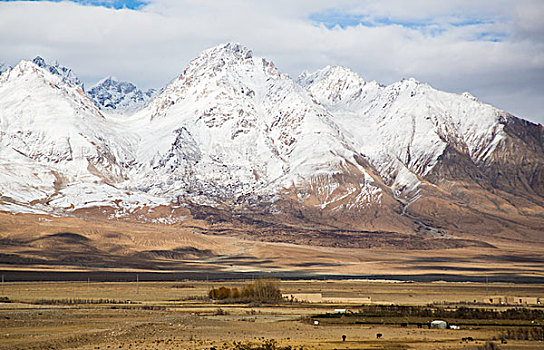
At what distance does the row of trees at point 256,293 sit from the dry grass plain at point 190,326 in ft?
8.98

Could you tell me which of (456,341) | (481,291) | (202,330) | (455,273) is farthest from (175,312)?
(455,273)

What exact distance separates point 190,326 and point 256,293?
31.5 m

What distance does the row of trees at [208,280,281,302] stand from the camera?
305 feet

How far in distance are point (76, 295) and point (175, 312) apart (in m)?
30.0

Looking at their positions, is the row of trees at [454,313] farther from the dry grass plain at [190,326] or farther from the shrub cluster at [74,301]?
the shrub cluster at [74,301]

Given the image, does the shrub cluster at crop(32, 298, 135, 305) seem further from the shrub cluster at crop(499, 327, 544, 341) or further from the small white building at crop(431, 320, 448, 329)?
the shrub cluster at crop(499, 327, 544, 341)

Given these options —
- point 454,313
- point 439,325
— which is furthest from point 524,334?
point 454,313

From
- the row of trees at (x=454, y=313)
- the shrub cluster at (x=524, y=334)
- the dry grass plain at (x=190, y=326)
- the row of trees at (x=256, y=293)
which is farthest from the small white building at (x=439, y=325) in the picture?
the row of trees at (x=256, y=293)

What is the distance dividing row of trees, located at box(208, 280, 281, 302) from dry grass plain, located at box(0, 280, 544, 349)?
2738 millimetres

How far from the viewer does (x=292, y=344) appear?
51.3 m

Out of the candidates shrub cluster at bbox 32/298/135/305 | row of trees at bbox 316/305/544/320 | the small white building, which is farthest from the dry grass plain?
row of trees at bbox 316/305/544/320

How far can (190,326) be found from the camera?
6284cm

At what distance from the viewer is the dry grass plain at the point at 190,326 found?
171 feet

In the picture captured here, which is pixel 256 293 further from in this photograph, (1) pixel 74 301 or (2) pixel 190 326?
(2) pixel 190 326
